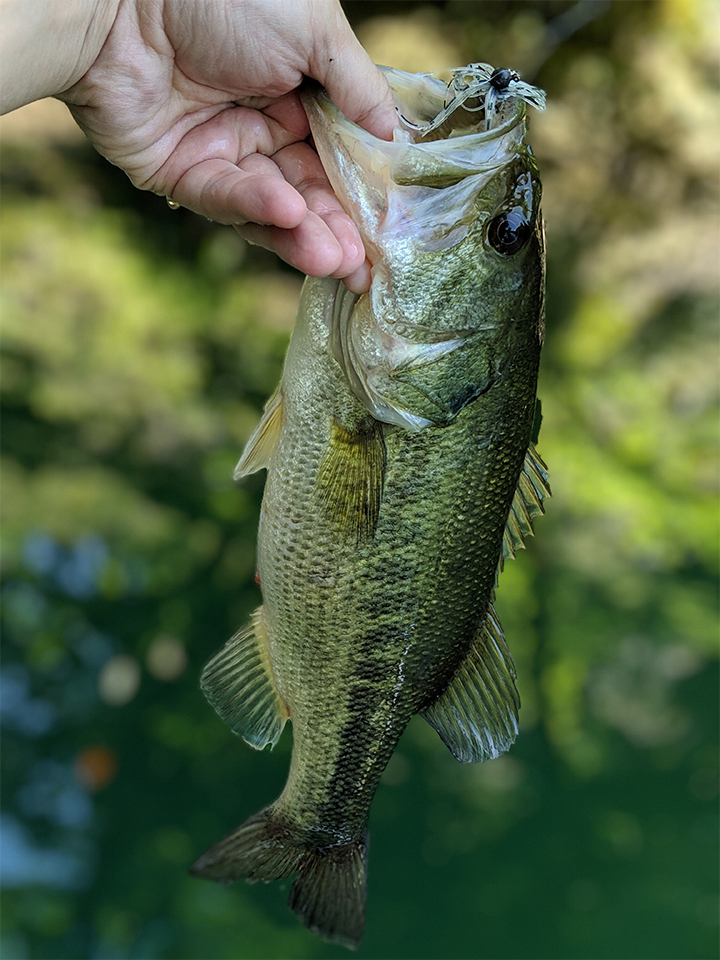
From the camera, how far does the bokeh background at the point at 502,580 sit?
3361 mm

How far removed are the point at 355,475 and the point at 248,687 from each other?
45 cm

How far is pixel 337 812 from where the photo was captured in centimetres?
134

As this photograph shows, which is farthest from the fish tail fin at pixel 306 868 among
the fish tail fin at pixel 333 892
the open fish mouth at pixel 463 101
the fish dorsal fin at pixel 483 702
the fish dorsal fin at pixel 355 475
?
the open fish mouth at pixel 463 101

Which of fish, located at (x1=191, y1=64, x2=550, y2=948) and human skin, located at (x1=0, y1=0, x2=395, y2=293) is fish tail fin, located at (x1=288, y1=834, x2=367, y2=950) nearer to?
fish, located at (x1=191, y1=64, x2=550, y2=948)

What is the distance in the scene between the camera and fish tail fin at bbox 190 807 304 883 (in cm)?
127

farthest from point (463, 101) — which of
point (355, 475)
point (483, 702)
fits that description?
point (483, 702)

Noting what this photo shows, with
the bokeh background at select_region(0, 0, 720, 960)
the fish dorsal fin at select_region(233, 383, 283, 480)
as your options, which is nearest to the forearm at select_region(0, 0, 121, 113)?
the fish dorsal fin at select_region(233, 383, 283, 480)

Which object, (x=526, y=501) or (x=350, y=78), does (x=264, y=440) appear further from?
(x=350, y=78)

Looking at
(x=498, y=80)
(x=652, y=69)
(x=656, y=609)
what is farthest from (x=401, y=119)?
(x=656, y=609)

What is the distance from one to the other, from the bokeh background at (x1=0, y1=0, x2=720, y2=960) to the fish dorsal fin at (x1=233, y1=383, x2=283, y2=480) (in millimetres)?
2289

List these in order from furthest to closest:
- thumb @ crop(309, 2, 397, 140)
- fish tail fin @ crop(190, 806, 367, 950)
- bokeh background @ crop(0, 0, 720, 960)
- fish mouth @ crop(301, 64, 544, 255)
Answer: bokeh background @ crop(0, 0, 720, 960)
fish tail fin @ crop(190, 806, 367, 950)
thumb @ crop(309, 2, 397, 140)
fish mouth @ crop(301, 64, 544, 255)

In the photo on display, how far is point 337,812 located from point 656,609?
9.63 ft

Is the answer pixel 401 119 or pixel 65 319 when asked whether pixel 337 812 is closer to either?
pixel 401 119

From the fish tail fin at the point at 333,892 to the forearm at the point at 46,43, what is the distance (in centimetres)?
136
